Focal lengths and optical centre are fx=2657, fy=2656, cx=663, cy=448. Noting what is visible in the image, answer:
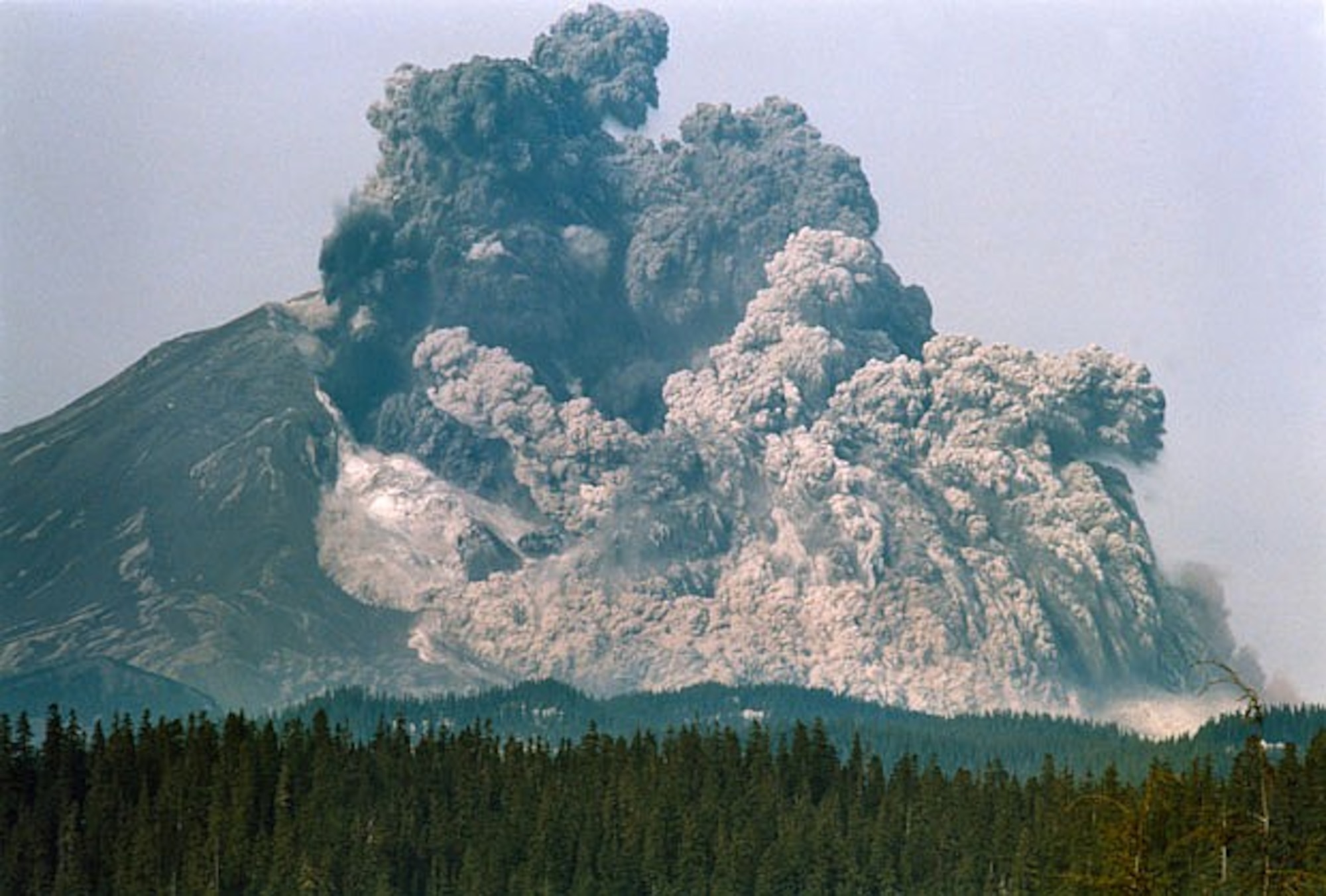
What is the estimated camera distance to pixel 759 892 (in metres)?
189

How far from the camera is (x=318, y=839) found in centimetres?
19262

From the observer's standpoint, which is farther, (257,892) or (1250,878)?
(257,892)

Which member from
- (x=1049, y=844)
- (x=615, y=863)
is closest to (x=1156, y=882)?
(x=1049, y=844)

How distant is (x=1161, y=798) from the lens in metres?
63.3

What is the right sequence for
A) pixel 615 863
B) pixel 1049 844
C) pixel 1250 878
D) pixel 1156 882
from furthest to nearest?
pixel 615 863 < pixel 1049 844 < pixel 1156 882 < pixel 1250 878

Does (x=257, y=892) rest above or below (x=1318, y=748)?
below

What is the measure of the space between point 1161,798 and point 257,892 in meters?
131

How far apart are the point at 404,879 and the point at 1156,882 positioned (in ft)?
463

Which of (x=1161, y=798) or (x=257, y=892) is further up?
(x=1161, y=798)

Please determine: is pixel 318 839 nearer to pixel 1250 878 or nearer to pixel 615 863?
pixel 615 863

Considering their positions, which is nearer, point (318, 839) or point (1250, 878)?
point (1250, 878)

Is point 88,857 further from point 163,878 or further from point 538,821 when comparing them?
point 538,821

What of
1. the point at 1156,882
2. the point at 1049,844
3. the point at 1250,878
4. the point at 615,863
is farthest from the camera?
the point at 615,863

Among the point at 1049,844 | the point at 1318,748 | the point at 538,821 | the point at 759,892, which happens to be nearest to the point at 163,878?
the point at 538,821
